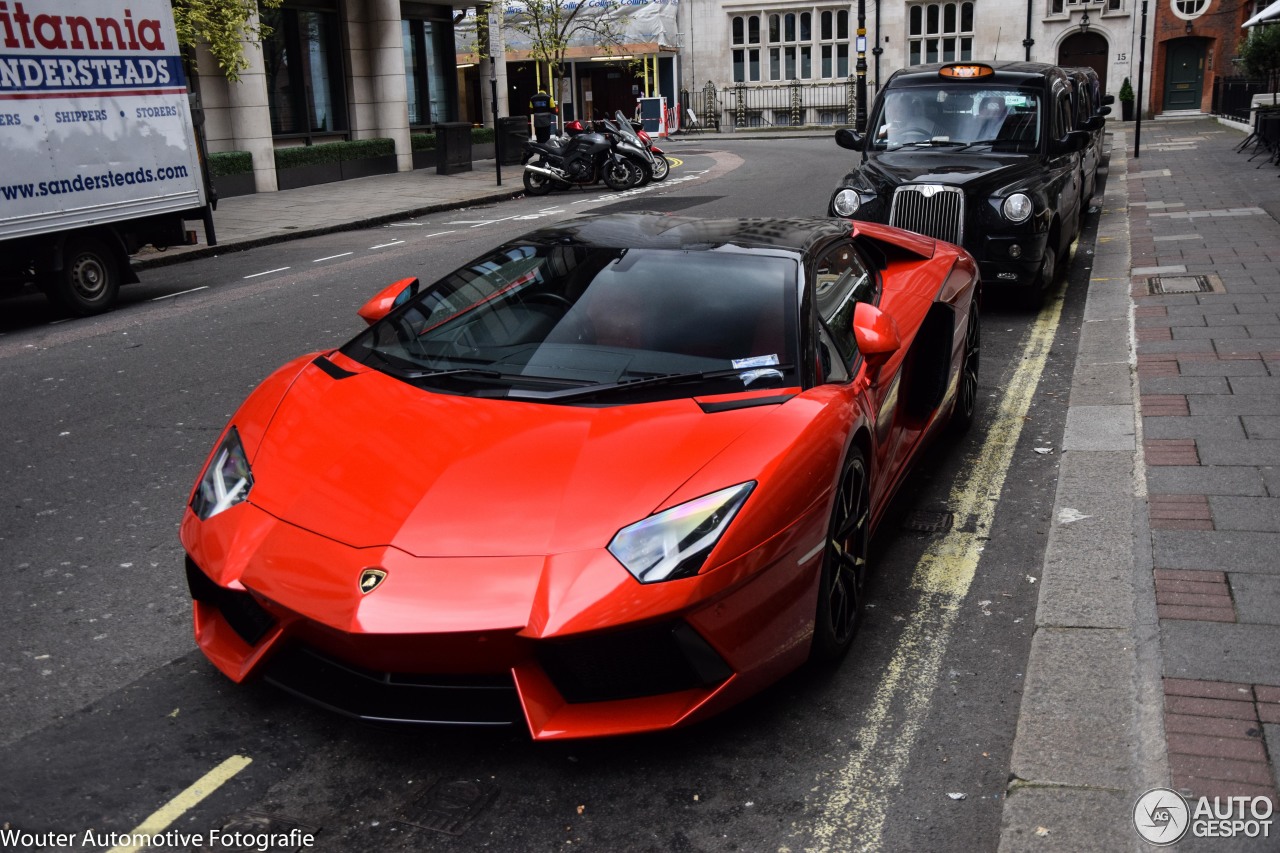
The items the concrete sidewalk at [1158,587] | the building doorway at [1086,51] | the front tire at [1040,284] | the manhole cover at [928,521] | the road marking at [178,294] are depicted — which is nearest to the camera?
the concrete sidewalk at [1158,587]

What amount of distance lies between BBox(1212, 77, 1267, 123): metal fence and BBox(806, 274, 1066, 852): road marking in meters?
29.2

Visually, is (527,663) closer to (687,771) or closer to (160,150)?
(687,771)

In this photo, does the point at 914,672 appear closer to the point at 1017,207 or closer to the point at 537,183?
the point at 1017,207

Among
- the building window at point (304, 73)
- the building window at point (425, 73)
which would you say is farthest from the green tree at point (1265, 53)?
the building window at point (304, 73)

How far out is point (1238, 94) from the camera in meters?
33.7

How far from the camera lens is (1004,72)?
11.2m

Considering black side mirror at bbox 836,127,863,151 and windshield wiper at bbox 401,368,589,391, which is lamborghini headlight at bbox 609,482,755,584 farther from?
black side mirror at bbox 836,127,863,151

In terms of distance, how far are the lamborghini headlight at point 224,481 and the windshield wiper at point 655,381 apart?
942 millimetres

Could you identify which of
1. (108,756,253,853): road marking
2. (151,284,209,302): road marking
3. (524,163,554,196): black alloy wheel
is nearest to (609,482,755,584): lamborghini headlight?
(108,756,253,853): road marking

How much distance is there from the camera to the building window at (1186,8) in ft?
145

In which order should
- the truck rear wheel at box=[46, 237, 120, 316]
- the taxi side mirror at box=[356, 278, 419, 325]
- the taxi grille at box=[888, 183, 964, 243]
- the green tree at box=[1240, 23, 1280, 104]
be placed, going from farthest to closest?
the green tree at box=[1240, 23, 1280, 104] → the truck rear wheel at box=[46, 237, 120, 316] → the taxi grille at box=[888, 183, 964, 243] → the taxi side mirror at box=[356, 278, 419, 325]

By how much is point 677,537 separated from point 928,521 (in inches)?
92.5

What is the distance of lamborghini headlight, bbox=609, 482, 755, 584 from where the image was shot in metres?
3.10

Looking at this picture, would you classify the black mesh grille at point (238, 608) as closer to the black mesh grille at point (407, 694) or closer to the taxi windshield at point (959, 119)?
the black mesh grille at point (407, 694)
